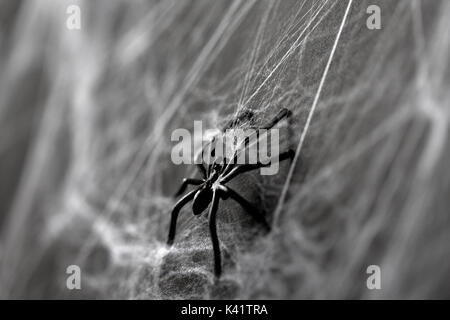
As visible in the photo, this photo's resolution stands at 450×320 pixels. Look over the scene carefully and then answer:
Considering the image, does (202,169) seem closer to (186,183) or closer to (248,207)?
(186,183)

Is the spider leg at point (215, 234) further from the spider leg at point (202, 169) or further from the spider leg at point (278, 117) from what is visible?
the spider leg at point (278, 117)

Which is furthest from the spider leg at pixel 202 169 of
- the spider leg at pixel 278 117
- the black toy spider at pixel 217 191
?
the spider leg at pixel 278 117

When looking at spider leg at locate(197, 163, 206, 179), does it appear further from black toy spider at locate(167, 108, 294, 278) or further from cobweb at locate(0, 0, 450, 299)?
cobweb at locate(0, 0, 450, 299)

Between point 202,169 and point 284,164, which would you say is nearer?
point 284,164

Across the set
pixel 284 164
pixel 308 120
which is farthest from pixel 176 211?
pixel 308 120

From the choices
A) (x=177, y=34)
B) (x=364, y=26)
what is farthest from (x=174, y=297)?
(x=177, y=34)
